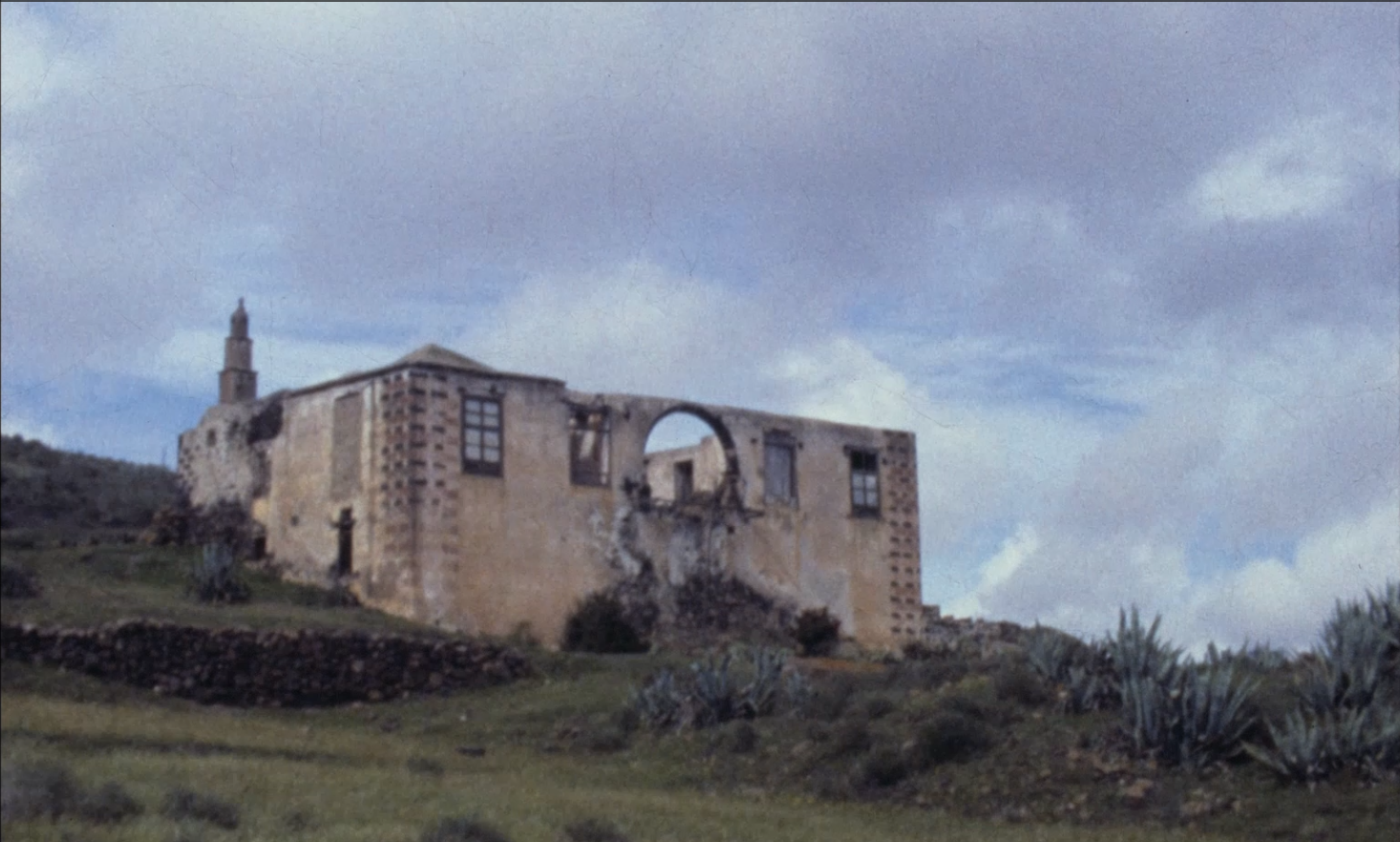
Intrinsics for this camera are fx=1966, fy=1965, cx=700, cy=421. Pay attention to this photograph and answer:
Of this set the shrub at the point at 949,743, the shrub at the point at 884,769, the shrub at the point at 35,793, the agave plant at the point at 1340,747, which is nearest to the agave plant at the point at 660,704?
the shrub at the point at 884,769

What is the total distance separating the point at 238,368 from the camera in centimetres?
4278

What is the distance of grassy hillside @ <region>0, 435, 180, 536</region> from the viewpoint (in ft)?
160

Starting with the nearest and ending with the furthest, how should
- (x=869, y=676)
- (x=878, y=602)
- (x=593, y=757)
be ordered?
(x=593, y=757) → (x=869, y=676) → (x=878, y=602)

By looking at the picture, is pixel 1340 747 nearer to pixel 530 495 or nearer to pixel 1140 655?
pixel 1140 655

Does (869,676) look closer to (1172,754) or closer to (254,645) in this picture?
(1172,754)

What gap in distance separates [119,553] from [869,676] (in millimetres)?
16838

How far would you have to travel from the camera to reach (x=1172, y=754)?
18.0 metres

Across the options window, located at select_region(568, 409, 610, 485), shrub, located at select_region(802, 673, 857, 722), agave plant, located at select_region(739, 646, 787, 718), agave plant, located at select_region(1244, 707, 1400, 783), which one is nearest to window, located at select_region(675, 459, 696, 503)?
window, located at select_region(568, 409, 610, 485)

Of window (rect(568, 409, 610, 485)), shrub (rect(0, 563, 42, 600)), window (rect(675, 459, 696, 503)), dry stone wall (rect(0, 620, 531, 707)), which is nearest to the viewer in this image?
dry stone wall (rect(0, 620, 531, 707))

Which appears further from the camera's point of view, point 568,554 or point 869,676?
point 568,554

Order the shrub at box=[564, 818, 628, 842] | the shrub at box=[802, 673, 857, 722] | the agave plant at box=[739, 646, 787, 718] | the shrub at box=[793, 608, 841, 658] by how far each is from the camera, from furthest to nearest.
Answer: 1. the shrub at box=[793, 608, 841, 658]
2. the agave plant at box=[739, 646, 787, 718]
3. the shrub at box=[802, 673, 857, 722]
4. the shrub at box=[564, 818, 628, 842]

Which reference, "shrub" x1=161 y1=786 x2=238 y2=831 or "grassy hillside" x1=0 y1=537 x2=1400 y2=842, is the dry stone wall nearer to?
"grassy hillside" x1=0 y1=537 x2=1400 y2=842

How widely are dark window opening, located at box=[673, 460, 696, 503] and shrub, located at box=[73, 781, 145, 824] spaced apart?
85.5ft

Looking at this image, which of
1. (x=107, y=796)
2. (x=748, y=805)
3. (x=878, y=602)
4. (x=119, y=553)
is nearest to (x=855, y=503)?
(x=878, y=602)
